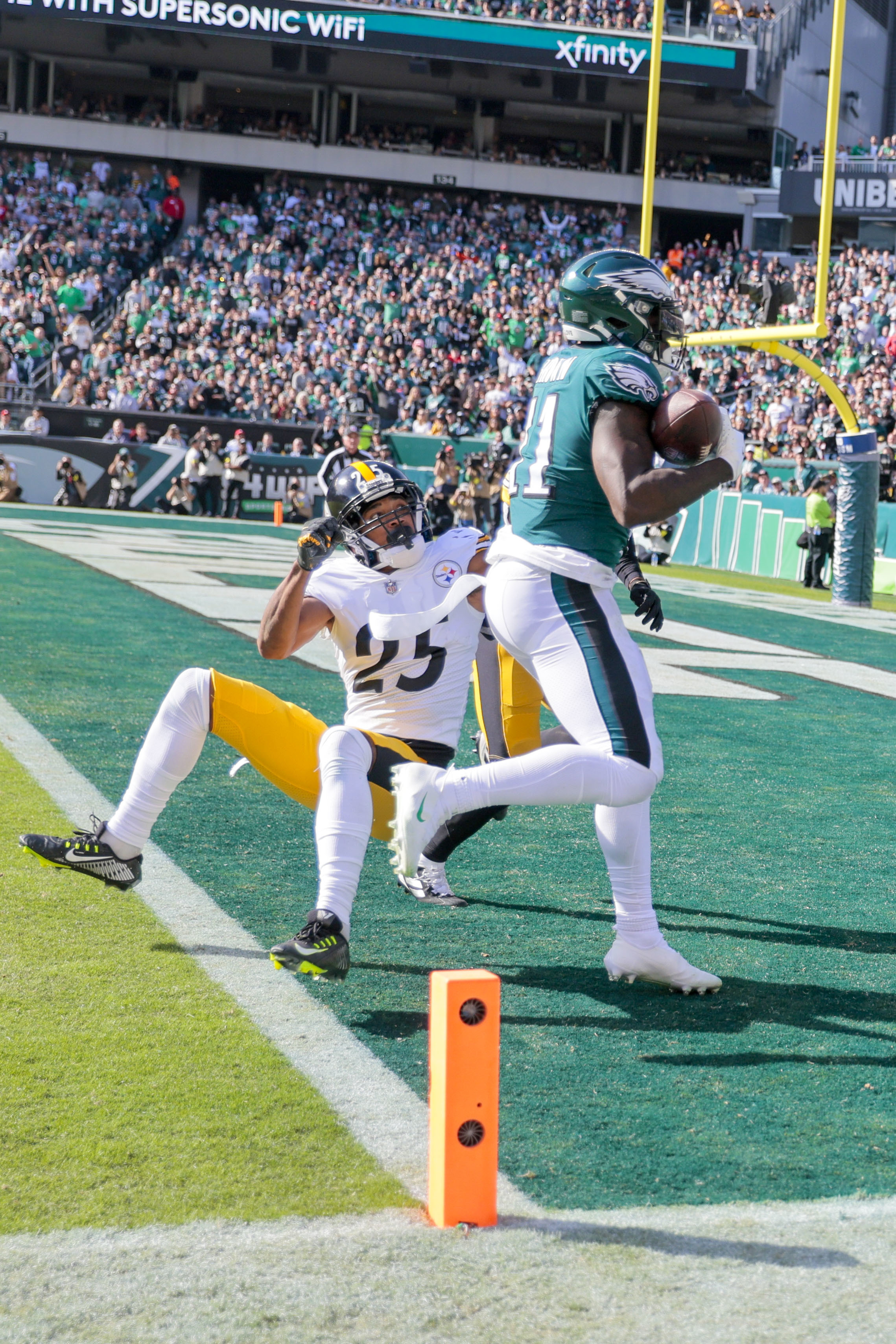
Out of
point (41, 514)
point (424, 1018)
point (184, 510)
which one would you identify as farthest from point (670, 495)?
point (184, 510)

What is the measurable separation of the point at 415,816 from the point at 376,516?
0.90 meters

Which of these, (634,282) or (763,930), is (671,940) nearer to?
(763,930)

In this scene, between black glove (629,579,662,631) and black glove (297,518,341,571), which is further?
black glove (629,579,662,631)

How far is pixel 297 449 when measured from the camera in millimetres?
29062

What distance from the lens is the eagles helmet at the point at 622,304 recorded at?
354 centimetres

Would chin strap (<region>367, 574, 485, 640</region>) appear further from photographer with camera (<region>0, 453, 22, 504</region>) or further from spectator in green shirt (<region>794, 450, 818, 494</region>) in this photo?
photographer with camera (<region>0, 453, 22, 504</region>)

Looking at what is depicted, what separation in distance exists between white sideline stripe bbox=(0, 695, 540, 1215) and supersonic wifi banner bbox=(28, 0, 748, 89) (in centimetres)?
3641

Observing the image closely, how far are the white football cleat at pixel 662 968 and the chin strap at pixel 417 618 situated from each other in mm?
940

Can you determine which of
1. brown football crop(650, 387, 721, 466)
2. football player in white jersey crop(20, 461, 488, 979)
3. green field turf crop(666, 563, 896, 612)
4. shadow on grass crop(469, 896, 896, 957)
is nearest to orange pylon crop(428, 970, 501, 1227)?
football player in white jersey crop(20, 461, 488, 979)

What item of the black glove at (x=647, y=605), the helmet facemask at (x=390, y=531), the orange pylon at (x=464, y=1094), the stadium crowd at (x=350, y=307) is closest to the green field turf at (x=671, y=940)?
the orange pylon at (x=464, y=1094)

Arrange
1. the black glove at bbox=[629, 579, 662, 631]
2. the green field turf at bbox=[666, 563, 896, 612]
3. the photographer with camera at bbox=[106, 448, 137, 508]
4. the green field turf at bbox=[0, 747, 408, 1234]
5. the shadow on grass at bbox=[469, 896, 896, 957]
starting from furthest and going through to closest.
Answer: the photographer with camera at bbox=[106, 448, 137, 508] → the green field turf at bbox=[666, 563, 896, 612] → the shadow on grass at bbox=[469, 896, 896, 957] → the black glove at bbox=[629, 579, 662, 631] → the green field turf at bbox=[0, 747, 408, 1234]

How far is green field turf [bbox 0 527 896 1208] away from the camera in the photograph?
2695mm

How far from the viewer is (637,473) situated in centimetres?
330

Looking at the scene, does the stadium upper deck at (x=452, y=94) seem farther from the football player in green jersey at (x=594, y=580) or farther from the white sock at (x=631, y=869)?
the white sock at (x=631, y=869)
